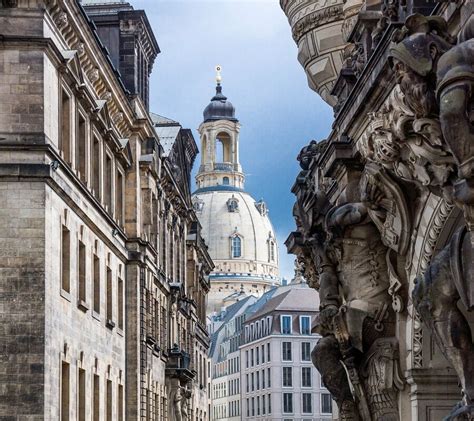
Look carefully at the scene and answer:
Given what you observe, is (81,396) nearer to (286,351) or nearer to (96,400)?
(96,400)

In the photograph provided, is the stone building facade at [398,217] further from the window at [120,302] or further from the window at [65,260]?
the window at [120,302]

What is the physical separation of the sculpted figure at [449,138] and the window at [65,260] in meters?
25.6

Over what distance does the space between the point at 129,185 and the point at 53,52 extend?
17.1 m

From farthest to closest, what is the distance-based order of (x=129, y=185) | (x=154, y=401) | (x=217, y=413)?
(x=217, y=413), (x=154, y=401), (x=129, y=185)

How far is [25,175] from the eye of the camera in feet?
112

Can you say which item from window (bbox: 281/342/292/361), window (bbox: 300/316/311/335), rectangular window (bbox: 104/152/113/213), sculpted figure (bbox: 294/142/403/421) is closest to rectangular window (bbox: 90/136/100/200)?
rectangular window (bbox: 104/152/113/213)

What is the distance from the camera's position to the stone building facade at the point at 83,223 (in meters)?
34.0

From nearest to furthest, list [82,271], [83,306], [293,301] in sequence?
[83,306], [82,271], [293,301]

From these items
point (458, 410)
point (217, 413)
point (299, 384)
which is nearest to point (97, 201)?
point (458, 410)

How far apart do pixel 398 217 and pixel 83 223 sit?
86.9 feet

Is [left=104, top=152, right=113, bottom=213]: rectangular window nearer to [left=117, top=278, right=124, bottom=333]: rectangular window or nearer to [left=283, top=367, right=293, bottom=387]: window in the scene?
[left=117, top=278, right=124, bottom=333]: rectangular window

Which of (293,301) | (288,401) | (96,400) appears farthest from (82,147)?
(288,401)

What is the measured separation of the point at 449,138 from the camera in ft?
33.5

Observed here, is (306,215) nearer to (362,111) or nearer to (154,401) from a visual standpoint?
(362,111)
